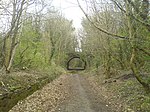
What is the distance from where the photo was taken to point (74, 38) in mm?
66000

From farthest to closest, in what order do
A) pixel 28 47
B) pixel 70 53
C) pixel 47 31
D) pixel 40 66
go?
pixel 70 53, pixel 47 31, pixel 40 66, pixel 28 47

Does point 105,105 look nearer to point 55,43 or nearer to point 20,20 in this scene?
point 20,20

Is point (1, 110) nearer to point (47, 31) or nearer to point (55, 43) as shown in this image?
point (47, 31)

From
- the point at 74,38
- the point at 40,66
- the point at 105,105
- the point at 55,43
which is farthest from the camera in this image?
the point at 74,38

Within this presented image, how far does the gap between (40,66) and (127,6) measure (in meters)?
17.7

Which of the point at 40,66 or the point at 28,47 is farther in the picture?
the point at 40,66

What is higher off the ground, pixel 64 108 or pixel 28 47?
pixel 28 47

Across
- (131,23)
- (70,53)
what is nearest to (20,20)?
(131,23)

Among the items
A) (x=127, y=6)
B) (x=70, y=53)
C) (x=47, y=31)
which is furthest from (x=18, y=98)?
(x=70, y=53)

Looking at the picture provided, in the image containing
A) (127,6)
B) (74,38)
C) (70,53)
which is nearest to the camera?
(127,6)

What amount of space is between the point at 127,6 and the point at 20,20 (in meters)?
7.97

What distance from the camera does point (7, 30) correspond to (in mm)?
14977

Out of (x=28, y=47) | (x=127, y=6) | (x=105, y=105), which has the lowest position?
(x=105, y=105)

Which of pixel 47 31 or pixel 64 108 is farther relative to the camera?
pixel 47 31
